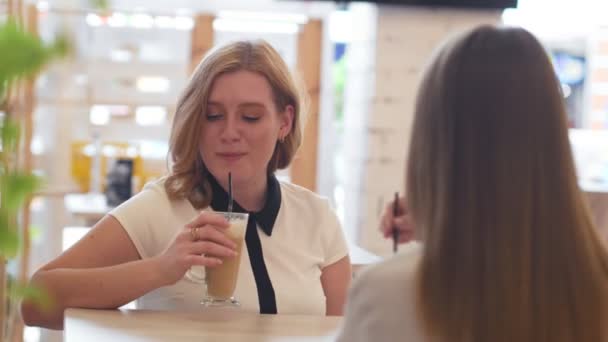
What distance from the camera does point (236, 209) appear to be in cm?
174

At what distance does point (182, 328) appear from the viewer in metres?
1.38

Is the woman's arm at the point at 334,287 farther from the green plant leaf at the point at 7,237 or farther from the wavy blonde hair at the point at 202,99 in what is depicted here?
the green plant leaf at the point at 7,237


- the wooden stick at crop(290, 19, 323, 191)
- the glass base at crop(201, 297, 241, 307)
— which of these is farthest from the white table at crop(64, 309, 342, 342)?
the wooden stick at crop(290, 19, 323, 191)

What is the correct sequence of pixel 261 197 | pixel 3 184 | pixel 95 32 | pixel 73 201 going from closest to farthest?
pixel 3 184
pixel 261 197
pixel 73 201
pixel 95 32

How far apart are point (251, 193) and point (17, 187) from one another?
58.2 inches

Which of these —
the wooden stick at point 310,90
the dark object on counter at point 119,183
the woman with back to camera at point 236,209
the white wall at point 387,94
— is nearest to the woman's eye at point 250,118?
the woman with back to camera at point 236,209

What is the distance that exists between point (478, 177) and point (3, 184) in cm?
65

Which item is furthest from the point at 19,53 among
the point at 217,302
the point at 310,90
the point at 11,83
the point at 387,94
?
the point at 310,90

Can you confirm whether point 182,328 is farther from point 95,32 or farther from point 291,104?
point 95,32

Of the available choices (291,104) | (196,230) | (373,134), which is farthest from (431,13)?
(196,230)

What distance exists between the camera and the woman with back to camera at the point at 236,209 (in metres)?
1.52

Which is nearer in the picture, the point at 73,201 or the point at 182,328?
the point at 182,328

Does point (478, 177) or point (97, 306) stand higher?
point (478, 177)

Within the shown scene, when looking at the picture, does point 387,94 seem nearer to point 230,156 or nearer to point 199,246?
point 230,156
